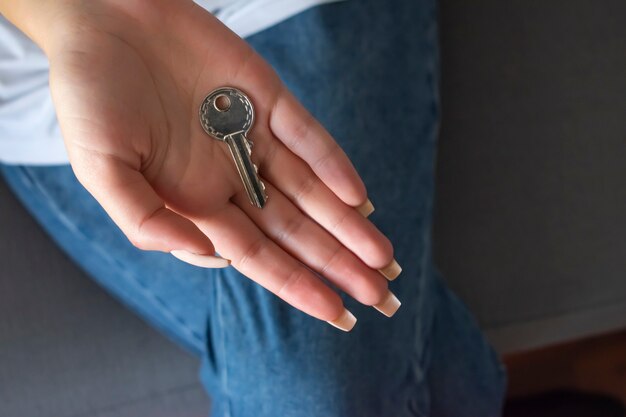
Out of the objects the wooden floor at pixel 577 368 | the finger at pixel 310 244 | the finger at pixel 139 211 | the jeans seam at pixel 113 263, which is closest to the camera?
the finger at pixel 139 211

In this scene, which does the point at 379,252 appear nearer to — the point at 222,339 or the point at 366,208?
the point at 366,208

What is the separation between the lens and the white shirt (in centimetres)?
65

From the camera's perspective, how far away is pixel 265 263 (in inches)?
21.8

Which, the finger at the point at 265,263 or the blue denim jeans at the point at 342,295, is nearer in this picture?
the finger at the point at 265,263

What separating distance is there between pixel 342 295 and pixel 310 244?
11 centimetres

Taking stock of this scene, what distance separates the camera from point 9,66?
2.17 feet

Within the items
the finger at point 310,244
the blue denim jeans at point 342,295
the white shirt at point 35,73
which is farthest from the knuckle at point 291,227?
the white shirt at point 35,73

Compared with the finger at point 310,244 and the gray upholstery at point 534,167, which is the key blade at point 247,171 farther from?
Result: the gray upholstery at point 534,167

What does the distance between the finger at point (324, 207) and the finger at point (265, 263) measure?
46 millimetres

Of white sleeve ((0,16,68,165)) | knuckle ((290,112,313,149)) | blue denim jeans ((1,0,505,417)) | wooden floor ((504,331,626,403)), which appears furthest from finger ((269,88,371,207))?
wooden floor ((504,331,626,403))

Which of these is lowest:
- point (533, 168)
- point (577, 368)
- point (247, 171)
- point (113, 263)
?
point (577, 368)

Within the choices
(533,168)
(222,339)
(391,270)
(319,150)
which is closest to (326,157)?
(319,150)

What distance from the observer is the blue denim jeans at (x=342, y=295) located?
0.66 meters

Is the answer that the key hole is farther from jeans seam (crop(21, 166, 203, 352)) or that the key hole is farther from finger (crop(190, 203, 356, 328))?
jeans seam (crop(21, 166, 203, 352))
